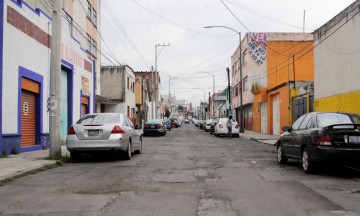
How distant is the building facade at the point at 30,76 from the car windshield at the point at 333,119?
9342 mm

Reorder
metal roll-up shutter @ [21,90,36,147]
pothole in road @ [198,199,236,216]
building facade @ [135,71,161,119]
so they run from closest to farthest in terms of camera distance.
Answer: pothole in road @ [198,199,236,216]
metal roll-up shutter @ [21,90,36,147]
building facade @ [135,71,161,119]

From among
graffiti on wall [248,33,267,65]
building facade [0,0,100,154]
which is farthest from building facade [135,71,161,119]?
building facade [0,0,100,154]

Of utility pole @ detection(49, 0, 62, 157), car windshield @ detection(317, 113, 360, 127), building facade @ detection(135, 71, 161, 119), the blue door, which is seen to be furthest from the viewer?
building facade @ detection(135, 71, 161, 119)

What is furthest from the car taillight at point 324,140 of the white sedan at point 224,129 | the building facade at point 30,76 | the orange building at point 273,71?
the white sedan at point 224,129

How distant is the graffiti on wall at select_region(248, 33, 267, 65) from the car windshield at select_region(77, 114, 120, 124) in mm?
28098

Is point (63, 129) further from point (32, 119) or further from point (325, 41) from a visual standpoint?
point (325, 41)

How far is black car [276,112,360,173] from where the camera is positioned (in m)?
9.37

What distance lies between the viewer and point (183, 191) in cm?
768

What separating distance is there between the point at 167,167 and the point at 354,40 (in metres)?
9.98

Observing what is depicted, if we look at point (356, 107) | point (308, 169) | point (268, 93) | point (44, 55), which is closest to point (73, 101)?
point (44, 55)

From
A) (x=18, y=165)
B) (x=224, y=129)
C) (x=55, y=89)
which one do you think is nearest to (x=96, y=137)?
(x=55, y=89)

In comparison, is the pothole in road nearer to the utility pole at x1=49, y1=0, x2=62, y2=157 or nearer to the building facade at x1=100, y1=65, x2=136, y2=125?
the utility pole at x1=49, y1=0, x2=62, y2=157

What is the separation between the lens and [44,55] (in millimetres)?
17438

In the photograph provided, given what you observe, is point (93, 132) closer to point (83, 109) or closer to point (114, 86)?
point (83, 109)
